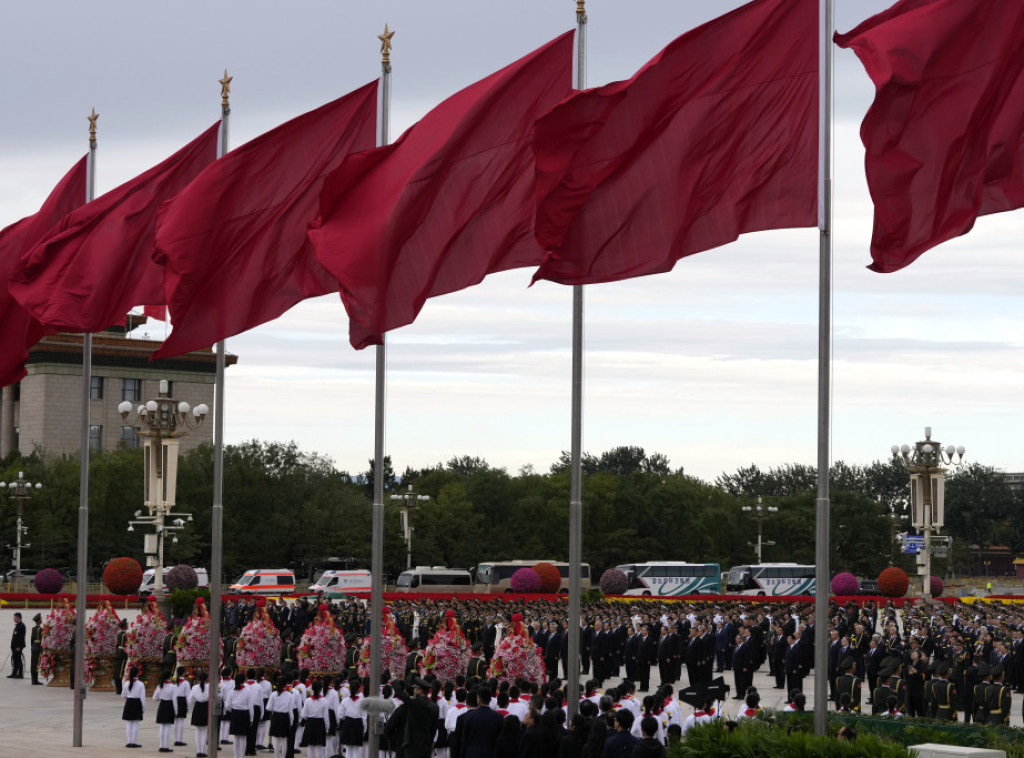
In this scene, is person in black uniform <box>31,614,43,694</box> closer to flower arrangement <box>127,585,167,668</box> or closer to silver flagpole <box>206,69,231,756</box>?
flower arrangement <box>127,585,167,668</box>

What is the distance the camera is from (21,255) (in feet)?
62.9

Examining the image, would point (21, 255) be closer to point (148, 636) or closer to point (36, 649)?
point (148, 636)

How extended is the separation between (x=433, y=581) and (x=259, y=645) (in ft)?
129

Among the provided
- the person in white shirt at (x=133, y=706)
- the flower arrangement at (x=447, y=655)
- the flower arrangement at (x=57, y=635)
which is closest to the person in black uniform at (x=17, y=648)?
the flower arrangement at (x=57, y=635)

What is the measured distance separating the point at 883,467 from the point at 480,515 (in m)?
50.0

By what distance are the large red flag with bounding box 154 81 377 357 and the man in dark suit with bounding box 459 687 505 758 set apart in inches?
181

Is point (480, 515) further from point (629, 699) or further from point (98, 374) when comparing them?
point (629, 699)

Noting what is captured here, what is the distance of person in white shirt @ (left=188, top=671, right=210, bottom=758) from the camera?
69.5 ft

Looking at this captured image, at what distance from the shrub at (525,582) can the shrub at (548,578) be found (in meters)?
0.71

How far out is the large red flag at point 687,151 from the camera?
38.3ft

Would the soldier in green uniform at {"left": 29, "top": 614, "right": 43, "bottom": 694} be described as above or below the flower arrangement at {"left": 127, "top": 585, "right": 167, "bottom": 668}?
below

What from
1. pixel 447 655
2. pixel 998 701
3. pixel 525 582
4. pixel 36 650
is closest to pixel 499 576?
pixel 525 582

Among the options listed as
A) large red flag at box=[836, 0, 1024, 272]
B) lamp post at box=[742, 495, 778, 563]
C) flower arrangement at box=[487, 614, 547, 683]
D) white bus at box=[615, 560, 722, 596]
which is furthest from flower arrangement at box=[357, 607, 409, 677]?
white bus at box=[615, 560, 722, 596]

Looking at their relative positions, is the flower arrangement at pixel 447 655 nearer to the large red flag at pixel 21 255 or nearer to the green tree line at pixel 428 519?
the large red flag at pixel 21 255
